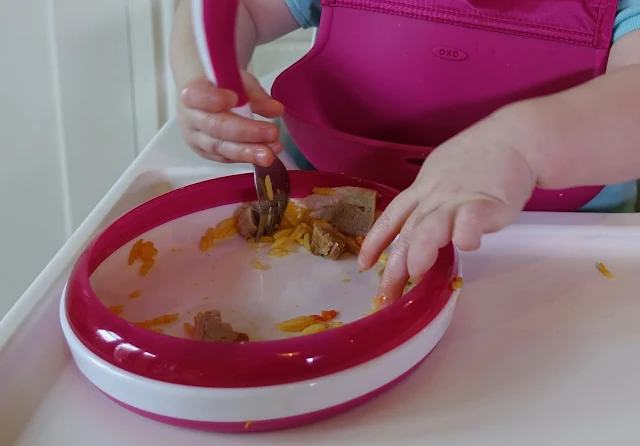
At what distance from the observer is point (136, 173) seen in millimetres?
604

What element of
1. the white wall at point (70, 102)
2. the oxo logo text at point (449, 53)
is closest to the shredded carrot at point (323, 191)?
the oxo logo text at point (449, 53)

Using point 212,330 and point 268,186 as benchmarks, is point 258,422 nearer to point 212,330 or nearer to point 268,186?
Result: point 212,330

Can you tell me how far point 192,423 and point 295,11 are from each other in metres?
0.54

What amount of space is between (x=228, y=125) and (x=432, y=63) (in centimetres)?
25

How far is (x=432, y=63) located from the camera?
669 mm

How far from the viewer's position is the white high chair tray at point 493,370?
1.14 ft

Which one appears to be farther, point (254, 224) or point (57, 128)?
point (57, 128)

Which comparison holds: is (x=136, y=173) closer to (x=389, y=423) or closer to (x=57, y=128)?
(x=389, y=423)

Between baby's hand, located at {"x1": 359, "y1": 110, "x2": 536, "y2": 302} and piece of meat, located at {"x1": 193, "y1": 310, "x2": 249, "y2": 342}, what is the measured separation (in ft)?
0.31

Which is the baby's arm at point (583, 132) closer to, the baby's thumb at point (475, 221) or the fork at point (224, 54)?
the baby's thumb at point (475, 221)

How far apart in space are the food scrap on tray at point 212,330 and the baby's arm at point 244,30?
0.31 m

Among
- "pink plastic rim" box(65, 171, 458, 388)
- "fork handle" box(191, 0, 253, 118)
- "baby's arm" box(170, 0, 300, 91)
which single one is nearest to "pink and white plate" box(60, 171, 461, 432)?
"pink plastic rim" box(65, 171, 458, 388)

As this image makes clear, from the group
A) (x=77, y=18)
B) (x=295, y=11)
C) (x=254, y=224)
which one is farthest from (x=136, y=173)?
(x=77, y=18)

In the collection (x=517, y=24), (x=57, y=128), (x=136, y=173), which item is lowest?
(x=57, y=128)
